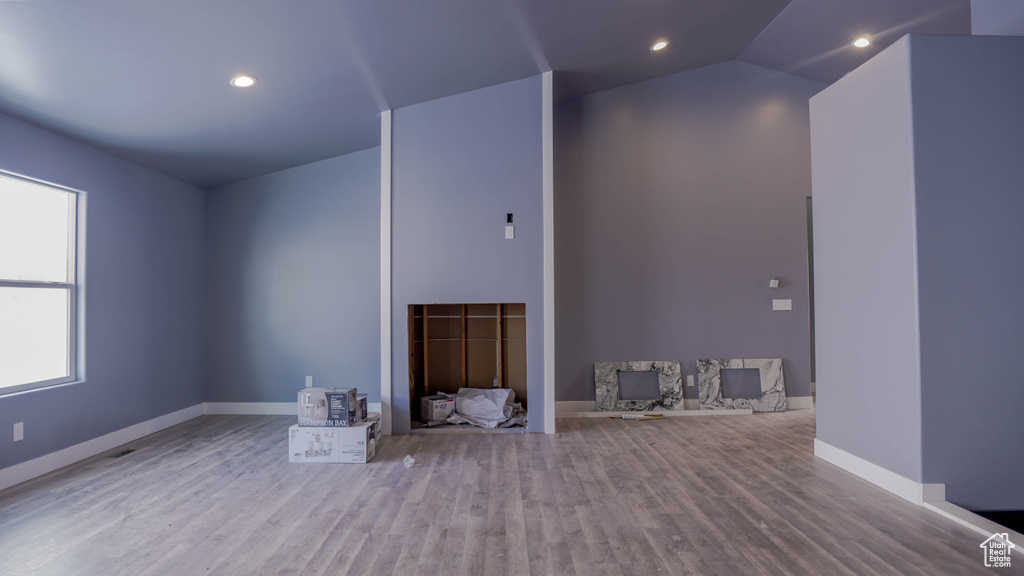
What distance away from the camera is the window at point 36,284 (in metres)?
3.44

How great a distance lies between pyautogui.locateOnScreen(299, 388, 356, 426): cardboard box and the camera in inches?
149

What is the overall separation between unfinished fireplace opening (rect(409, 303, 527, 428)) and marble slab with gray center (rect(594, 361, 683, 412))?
0.81 metres

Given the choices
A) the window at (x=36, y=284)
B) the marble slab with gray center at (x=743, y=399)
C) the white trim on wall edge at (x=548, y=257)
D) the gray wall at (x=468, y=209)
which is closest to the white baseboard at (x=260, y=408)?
the gray wall at (x=468, y=209)

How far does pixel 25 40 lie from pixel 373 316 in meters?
3.32

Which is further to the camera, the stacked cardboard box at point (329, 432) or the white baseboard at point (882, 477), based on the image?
the stacked cardboard box at point (329, 432)

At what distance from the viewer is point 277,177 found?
5508 millimetres

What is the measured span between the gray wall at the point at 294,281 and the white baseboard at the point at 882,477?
408 centimetres

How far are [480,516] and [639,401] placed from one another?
9.74 feet

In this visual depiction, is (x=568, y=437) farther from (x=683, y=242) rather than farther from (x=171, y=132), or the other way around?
(x=171, y=132)

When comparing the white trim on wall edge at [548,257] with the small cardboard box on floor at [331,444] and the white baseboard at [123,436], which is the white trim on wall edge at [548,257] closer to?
the small cardboard box on floor at [331,444]

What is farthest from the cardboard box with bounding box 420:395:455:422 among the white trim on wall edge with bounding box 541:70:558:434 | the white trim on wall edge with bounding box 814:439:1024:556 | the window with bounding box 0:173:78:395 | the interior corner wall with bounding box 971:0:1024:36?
the interior corner wall with bounding box 971:0:1024:36

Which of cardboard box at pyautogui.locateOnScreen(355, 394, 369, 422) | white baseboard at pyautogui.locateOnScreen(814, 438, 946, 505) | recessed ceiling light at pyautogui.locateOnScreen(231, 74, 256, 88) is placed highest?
recessed ceiling light at pyautogui.locateOnScreen(231, 74, 256, 88)

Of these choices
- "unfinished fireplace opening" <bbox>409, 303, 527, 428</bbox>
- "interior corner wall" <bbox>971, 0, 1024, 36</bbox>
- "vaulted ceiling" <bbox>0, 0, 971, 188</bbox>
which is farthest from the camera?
"unfinished fireplace opening" <bbox>409, 303, 527, 428</bbox>

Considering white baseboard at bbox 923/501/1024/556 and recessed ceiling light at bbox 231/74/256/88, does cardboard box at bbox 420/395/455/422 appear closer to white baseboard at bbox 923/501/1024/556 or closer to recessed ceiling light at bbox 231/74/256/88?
recessed ceiling light at bbox 231/74/256/88
